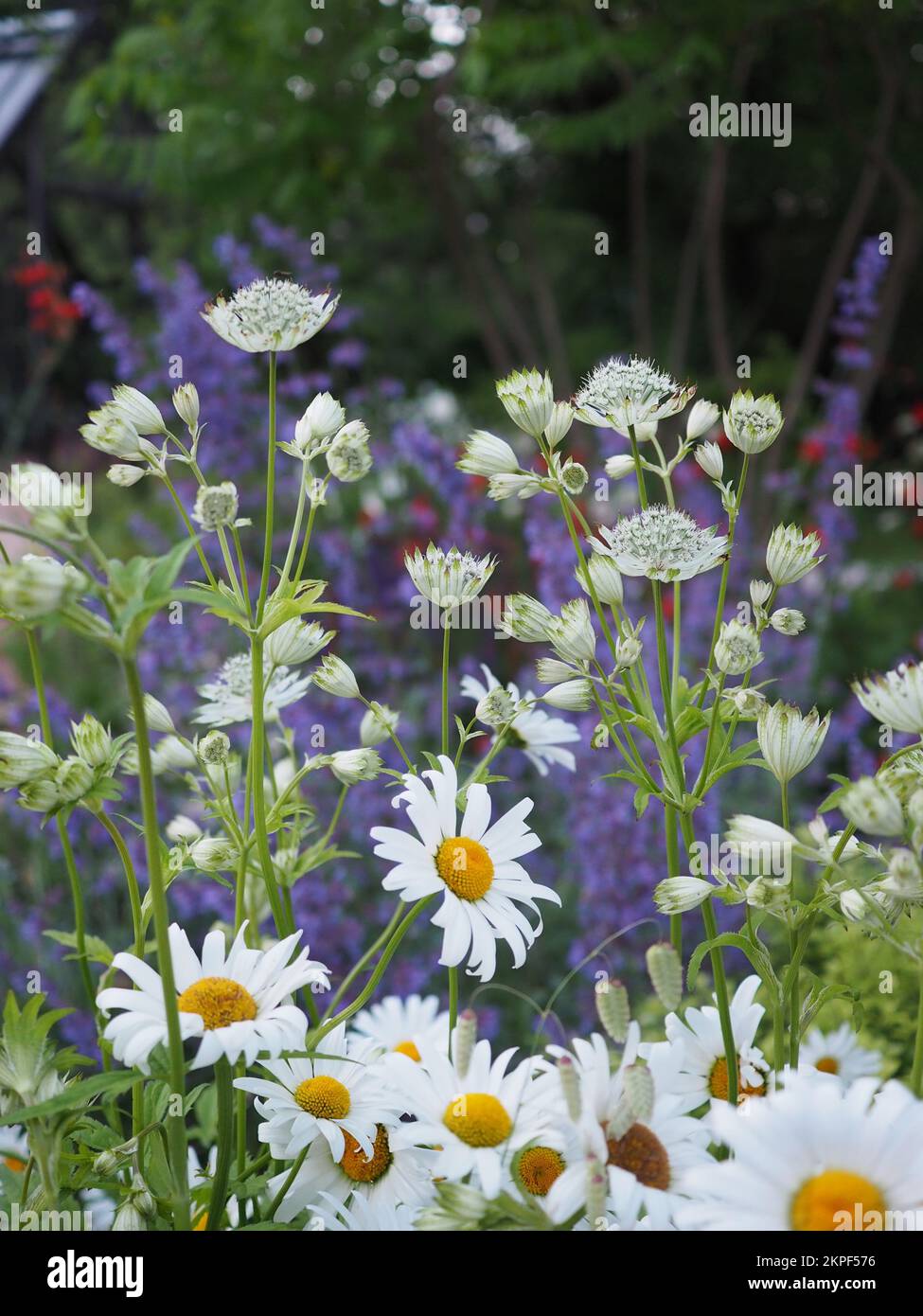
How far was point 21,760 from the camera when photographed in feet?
2.19

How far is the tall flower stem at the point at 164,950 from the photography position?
0.57 meters

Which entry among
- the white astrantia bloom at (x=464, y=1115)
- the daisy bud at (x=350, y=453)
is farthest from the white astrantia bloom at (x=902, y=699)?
the daisy bud at (x=350, y=453)

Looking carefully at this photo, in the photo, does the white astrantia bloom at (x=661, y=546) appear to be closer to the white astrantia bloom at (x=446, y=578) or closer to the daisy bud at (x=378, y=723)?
the white astrantia bloom at (x=446, y=578)

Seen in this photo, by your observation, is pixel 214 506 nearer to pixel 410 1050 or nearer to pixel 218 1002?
pixel 218 1002

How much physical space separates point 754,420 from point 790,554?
10cm

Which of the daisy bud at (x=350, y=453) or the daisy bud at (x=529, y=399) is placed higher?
the daisy bud at (x=529, y=399)

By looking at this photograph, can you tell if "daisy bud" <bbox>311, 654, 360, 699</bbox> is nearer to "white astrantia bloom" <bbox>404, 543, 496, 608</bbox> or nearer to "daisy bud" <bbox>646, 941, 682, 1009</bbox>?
"white astrantia bloom" <bbox>404, 543, 496, 608</bbox>

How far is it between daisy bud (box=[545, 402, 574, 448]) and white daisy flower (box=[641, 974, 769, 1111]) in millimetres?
407

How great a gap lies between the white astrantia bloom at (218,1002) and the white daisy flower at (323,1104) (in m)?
0.03

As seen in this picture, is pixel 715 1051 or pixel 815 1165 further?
pixel 715 1051

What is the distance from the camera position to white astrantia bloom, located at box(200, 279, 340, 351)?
0.81 meters

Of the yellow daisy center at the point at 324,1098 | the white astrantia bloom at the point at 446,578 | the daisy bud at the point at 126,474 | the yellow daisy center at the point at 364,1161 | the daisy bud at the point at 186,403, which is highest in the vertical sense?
the daisy bud at the point at 186,403

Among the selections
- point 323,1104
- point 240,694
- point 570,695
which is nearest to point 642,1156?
point 323,1104

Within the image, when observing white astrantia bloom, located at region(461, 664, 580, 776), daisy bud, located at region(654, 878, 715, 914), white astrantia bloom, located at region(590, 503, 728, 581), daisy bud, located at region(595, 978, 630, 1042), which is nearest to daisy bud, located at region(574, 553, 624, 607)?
white astrantia bloom, located at region(590, 503, 728, 581)
